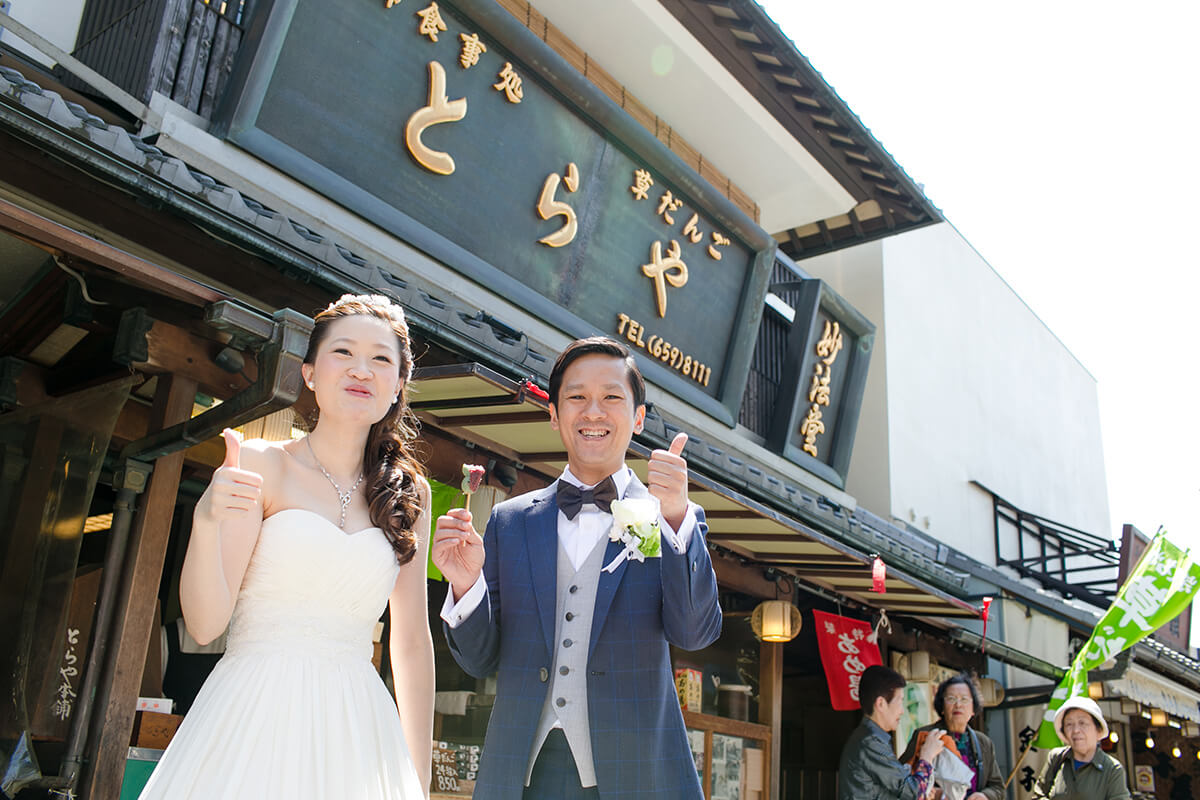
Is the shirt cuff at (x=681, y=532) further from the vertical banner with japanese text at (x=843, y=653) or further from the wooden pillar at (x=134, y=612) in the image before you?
the vertical banner with japanese text at (x=843, y=653)

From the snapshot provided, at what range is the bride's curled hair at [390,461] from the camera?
296 cm

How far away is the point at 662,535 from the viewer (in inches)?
110

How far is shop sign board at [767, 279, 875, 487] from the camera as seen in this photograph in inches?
496

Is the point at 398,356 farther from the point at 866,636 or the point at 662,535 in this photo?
the point at 866,636

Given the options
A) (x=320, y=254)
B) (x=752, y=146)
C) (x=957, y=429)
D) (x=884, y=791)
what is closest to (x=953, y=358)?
(x=957, y=429)

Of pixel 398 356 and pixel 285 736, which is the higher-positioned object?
pixel 398 356

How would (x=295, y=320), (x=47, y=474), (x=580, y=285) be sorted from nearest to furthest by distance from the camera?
(x=295, y=320)
(x=47, y=474)
(x=580, y=285)

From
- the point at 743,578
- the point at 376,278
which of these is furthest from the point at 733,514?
the point at 376,278

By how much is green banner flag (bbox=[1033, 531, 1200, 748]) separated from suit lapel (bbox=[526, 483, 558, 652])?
963cm

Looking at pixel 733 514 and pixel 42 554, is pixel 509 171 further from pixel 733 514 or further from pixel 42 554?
pixel 42 554

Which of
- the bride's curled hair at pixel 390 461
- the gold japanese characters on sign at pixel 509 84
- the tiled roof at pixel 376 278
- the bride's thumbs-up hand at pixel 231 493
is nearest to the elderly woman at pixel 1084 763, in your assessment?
the tiled roof at pixel 376 278

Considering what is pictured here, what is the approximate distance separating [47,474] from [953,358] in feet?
50.8

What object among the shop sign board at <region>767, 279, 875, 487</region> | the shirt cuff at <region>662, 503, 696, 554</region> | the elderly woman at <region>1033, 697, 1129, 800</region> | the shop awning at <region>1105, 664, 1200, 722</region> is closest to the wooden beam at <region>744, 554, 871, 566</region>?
the elderly woman at <region>1033, 697, 1129, 800</region>

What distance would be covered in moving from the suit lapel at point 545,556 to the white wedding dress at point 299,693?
442 millimetres
